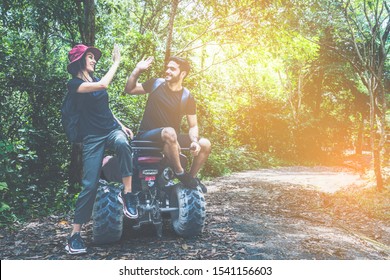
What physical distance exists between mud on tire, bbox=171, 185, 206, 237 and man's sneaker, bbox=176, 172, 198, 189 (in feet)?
0.16

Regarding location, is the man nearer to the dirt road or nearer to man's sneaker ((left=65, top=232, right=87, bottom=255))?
the dirt road

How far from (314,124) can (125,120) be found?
646 inches

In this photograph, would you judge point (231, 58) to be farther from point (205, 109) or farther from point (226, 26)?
point (205, 109)

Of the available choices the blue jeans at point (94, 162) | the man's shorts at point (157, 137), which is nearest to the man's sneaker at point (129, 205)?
the blue jeans at point (94, 162)

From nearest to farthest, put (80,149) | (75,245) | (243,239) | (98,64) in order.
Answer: (75,245), (243,239), (98,64), (80,149)

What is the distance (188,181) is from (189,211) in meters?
0.34

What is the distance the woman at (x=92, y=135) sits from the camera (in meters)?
3.55

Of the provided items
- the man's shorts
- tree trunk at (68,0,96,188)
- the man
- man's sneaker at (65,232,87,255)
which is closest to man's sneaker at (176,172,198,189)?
the man

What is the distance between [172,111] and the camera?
13.6ft

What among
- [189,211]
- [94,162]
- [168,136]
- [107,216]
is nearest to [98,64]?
[94,162]

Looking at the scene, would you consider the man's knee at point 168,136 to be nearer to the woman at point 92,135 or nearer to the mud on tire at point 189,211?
the woman at point 92,135

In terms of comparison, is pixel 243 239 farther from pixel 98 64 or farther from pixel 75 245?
pixel 98 64

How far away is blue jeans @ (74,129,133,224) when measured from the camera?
355cm

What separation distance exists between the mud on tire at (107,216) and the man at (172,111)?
2.39ft
